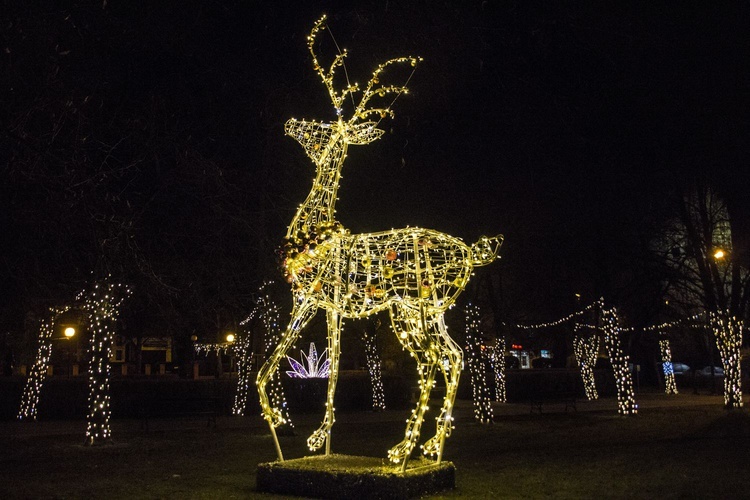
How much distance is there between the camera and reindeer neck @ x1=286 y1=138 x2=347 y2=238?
8.57m

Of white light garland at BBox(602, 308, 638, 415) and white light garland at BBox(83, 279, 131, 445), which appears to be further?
white light garland at BBox(602, 308, 638, 415)

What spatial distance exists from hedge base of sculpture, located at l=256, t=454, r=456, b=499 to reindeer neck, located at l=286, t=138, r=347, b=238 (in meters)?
2.61

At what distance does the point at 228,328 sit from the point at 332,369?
2510cm

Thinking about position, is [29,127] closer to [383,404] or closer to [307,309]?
[307,309]

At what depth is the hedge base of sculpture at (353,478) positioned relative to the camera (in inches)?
305

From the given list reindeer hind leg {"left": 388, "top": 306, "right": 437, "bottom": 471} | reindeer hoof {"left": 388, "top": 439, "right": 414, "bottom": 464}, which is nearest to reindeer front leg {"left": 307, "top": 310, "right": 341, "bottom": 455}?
reindeer hind leg {"left": 388, "top": 306, "right": 437, "bottom": 471}

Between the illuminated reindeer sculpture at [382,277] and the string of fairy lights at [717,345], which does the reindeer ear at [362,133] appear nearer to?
the illuminated reindeer sculpture at [382,277]

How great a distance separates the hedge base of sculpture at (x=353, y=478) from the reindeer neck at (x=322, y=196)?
8.56 ft

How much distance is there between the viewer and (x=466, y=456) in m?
11.9

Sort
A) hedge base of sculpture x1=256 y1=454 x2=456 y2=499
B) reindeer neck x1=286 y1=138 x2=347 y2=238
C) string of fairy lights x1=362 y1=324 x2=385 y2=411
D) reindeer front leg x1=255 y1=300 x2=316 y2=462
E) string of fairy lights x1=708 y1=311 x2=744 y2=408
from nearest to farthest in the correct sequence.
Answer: hedge base of sculpture x1=256 y1=454 x2=456 y2=499 → reindeer front leg x1=255 y1=300 x2=316 y2=462 → reindeer neck x1=286 y1=138 x2=347 y2=238 → string of fairy lights x1=708 y1=311 x2=744 y2=408 → string of fairy lights x1=362 y1=324 x2=385 y2=411

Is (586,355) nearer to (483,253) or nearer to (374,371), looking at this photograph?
(374,371)

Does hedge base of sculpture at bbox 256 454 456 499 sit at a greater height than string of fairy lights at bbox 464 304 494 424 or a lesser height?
lesser

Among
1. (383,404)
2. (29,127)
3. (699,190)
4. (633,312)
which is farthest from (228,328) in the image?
(29,127)

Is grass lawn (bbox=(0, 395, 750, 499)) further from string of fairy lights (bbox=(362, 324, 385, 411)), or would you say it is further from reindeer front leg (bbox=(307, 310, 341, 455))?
string of fairy lights (bbox=(362, 324, 385, 411))
